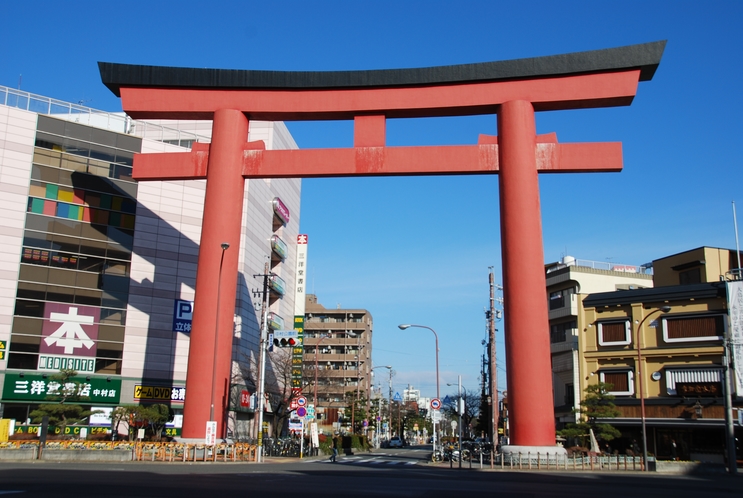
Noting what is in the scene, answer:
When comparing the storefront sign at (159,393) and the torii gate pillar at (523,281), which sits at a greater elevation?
the torii gate pillar at (523,281)

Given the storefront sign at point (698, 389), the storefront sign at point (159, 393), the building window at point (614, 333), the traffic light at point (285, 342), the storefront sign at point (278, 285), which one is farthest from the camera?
the storefront sign at point (278, 285)

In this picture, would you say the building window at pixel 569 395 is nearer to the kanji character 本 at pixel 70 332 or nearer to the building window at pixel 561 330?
the building window at pixel 561 330

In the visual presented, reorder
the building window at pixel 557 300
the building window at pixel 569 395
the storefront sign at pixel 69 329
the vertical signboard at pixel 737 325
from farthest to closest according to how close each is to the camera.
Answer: the building window at pixel 557 300 → the building window at pixel 569 395 → the storefront sign at pixel 69 329 → the vertical signboard at pixel 737 325

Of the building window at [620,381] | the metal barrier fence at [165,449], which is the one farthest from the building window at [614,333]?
the metal barrier fence at [165,449]

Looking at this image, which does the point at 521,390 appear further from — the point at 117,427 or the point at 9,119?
the point at 9,119

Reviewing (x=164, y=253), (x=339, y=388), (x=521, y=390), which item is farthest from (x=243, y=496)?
(x=339, y=388)

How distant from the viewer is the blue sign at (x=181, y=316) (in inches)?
1618

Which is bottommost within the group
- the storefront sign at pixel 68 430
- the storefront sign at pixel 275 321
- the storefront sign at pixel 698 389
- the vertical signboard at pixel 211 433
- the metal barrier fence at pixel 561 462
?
the metal barrier fence at pixel 561 462

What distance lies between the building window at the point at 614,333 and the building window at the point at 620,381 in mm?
1661

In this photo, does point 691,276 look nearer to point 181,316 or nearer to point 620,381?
point 620,381

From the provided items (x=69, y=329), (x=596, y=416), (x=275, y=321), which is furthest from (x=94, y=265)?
(x=596, y=416)

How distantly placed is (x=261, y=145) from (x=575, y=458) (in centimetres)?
1696

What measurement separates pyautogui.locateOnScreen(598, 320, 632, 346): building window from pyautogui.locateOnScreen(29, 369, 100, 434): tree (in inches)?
1124

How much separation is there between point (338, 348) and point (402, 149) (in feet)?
234
